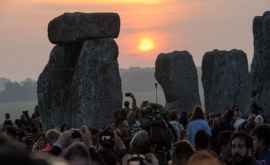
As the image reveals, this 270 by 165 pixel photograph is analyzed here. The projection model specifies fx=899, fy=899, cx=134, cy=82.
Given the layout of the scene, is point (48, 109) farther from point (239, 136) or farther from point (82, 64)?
point (239, 136)

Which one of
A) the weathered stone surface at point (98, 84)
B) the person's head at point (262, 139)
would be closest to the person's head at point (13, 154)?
the person's head at point (262, 139)

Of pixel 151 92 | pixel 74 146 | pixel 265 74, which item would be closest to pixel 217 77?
pixel 265 74

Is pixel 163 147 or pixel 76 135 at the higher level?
pixel 76 135

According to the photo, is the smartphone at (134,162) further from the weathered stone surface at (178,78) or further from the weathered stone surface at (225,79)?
the weathered stone surface at (178,78)

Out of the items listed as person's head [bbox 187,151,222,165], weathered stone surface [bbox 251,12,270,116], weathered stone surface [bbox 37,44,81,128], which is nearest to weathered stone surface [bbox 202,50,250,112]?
weathered stone surface [bbox 251,12,270,116]

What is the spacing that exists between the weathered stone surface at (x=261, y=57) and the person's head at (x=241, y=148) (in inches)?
780

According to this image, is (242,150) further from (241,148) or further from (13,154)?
(13,154)

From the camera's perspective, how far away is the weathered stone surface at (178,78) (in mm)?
31812

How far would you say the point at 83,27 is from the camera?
2647cm

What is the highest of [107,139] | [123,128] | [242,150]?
[242,150]

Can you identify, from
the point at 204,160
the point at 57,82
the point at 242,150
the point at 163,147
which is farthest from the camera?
the point at 57,82

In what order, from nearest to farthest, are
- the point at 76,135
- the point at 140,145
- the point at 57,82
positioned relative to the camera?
the point at 140,145
the point at 76,135
the point at 57,82

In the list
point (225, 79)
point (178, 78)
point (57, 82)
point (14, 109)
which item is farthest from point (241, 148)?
point (14, 109)

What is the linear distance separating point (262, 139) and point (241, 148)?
34.8 inches
